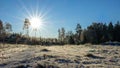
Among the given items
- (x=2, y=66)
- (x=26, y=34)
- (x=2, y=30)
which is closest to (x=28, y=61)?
(x=2, y=66)

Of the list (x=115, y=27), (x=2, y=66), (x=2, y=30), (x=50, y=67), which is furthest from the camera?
(x=115, y=27)

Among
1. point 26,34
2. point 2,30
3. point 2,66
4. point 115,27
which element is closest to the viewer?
point 2,66

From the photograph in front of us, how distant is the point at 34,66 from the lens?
3077 cm

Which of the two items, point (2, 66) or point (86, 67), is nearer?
point (86, 67)

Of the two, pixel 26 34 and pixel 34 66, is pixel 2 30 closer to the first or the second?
pixel 26 34

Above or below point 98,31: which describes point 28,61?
below

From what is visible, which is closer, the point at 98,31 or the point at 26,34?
the point at 98,31

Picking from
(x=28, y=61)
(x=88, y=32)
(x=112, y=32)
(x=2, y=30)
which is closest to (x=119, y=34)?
(x=112, y=32)

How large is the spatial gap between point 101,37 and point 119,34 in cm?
1034

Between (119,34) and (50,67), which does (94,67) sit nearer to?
(50,67)

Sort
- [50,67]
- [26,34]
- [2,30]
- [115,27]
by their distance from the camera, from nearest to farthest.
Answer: [50,67] → [2,30] → [115,27] → [26,34]

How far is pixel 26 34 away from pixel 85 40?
173 feet

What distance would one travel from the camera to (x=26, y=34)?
17250 centimetres

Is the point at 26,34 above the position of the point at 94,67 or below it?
above
